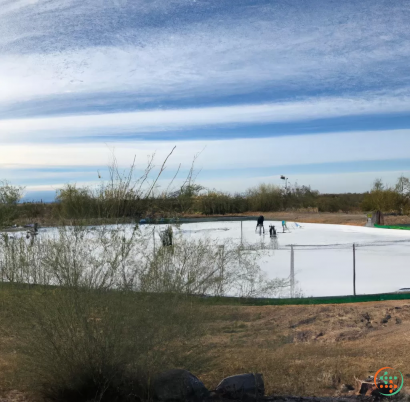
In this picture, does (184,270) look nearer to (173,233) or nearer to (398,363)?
(173,233)

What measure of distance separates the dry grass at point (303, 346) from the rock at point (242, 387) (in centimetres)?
28

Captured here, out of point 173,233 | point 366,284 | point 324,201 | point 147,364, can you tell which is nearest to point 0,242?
point 173,233

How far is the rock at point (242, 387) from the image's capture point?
463 centimetres

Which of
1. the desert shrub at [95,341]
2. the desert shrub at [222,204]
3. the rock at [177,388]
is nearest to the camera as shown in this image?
the desert shrub at [95,341]

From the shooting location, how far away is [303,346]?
22.1ft

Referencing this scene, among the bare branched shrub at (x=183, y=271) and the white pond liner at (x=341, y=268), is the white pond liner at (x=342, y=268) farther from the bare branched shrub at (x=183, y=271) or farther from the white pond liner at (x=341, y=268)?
the bare branched shrub at (x=183, y=271)

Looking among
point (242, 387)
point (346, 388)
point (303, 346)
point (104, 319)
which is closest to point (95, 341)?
point (104, 319)

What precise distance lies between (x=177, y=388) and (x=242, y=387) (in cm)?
59

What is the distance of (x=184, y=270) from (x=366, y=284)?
715 centimetres

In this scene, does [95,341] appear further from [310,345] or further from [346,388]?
[310,345]

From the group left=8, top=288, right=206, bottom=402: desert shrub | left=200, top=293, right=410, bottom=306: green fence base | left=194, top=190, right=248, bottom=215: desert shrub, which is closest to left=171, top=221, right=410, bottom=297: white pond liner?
left=200, top=293, right=410, bottom=306: green fence base

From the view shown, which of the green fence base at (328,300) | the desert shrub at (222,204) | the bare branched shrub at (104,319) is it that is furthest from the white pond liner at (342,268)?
the desert shrub at (222,204)

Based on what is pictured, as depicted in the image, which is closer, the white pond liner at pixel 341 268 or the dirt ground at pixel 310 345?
the dirt ground at pixel 310 345

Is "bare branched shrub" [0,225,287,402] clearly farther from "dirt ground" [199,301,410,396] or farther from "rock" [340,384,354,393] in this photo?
"rock" [340,384,354,393]
